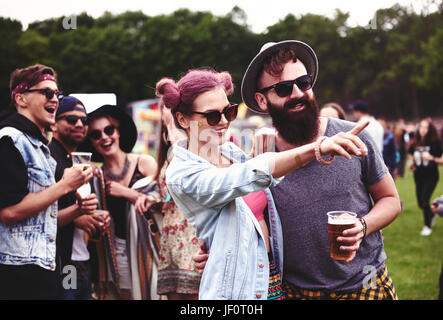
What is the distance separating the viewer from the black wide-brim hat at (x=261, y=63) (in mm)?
2443

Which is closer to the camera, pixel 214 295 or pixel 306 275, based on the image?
pixel 214 295

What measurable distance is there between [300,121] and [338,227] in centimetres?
66

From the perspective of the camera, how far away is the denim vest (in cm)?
288

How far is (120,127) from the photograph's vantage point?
4316mm

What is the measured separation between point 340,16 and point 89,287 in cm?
4778

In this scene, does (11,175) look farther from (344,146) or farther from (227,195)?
(344,146)

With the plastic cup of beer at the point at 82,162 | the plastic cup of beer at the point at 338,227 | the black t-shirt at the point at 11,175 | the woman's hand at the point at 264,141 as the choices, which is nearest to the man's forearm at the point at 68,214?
the plastic cup of beer at the point at 82,162

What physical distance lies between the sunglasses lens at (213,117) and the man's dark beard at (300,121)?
1.64ft
